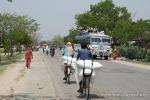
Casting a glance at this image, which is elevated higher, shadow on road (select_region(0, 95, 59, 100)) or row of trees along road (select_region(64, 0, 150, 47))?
row of trees along road (select_region(64, 0, 150, 47))

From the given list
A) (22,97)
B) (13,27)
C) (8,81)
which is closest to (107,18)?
(13,27)

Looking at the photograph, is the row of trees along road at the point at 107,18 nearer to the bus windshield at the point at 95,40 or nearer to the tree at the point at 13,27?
the tree at the point at 13,27

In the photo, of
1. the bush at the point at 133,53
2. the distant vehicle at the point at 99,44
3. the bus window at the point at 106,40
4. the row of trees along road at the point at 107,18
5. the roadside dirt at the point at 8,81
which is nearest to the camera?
the roadside dirt at the point at 8,81

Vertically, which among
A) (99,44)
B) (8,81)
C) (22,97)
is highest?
(99,44)

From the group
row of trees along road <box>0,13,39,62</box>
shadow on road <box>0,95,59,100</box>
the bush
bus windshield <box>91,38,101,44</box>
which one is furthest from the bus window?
shadow on road <box>0,95,59,100</box>

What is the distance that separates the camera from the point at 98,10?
98.5 meters

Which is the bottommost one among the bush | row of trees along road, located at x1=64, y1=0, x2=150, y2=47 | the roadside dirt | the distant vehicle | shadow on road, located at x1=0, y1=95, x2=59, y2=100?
the roadside dirt

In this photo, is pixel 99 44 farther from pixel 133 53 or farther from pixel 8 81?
pixel 8 81

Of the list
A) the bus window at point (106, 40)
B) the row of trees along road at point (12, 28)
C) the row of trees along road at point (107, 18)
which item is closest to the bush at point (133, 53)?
the bus window at point (106, 40)

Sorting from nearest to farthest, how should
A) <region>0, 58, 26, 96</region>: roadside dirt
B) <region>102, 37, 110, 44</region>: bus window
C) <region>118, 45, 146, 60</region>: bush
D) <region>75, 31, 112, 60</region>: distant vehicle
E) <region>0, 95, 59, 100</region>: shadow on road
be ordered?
<region>0, 95, 59, 100</region>: shadow on road, <region>0, 58, 26, 96</region>: roadside dirt, <region>118, 45, 146, 60</region>: bush, <region>75, 31, 112, 60</region>: distant vehicle, <region>102, 37, 110, 44</region>: bus window

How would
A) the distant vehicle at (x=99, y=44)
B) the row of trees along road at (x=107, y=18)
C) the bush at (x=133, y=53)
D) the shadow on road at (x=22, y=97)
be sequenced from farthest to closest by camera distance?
the row of trees along road at (x=107, y=18) < the distant vehicle at (x=99, y=44) < the bush at (x=133, y=53) < the shadow on road at (x=22, y=97)

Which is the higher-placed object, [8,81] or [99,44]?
[99,44]

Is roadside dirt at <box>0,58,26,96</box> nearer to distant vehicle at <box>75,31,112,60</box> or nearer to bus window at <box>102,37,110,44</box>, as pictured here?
distant vehicle at <box>75,31,112,60</box>

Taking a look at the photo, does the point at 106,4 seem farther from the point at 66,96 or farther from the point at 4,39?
the point at 66,96
